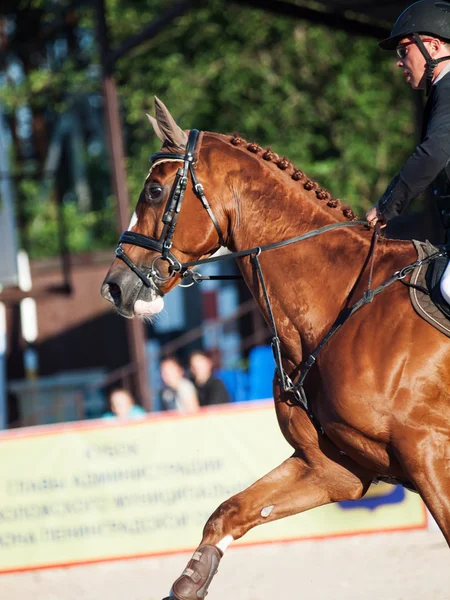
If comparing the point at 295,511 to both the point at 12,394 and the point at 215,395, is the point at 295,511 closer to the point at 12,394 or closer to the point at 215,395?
the point at 215,395

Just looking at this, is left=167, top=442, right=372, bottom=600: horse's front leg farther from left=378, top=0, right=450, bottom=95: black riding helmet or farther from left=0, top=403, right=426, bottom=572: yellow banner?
left=0, top=403, right=426, bottom=572: yellow banner

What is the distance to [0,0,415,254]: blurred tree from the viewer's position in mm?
18000

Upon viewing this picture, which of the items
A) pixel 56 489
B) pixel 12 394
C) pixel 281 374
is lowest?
pixel 12 394

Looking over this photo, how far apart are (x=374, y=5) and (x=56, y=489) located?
5.94 metres

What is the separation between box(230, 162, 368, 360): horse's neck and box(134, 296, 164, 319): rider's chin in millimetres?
475

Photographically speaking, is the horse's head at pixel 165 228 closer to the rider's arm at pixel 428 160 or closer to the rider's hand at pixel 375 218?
the rider's hand at pixel 375 218

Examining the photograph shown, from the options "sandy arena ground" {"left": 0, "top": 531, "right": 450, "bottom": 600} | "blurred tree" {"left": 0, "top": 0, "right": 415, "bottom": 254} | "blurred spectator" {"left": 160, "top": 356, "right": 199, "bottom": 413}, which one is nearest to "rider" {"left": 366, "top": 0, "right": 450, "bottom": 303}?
"sandy arena ground" {"left": 0, "top": 531, "right": 450, "bottom": 600}

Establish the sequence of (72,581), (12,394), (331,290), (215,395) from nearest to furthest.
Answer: (331,290), (72,581), (215,395), (12,394)

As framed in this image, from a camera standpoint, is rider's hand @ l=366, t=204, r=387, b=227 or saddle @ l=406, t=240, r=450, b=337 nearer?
saddle @ l=406, t=240, r=450, b=337

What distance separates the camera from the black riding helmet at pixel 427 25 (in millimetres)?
4137

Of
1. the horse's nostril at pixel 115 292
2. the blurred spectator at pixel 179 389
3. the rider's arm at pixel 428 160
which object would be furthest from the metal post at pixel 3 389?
the rider's arm at pixel 428 160

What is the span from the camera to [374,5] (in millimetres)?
9555

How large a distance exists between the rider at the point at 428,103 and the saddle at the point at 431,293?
167mm

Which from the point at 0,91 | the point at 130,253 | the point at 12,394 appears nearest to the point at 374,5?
the point at 130,253
